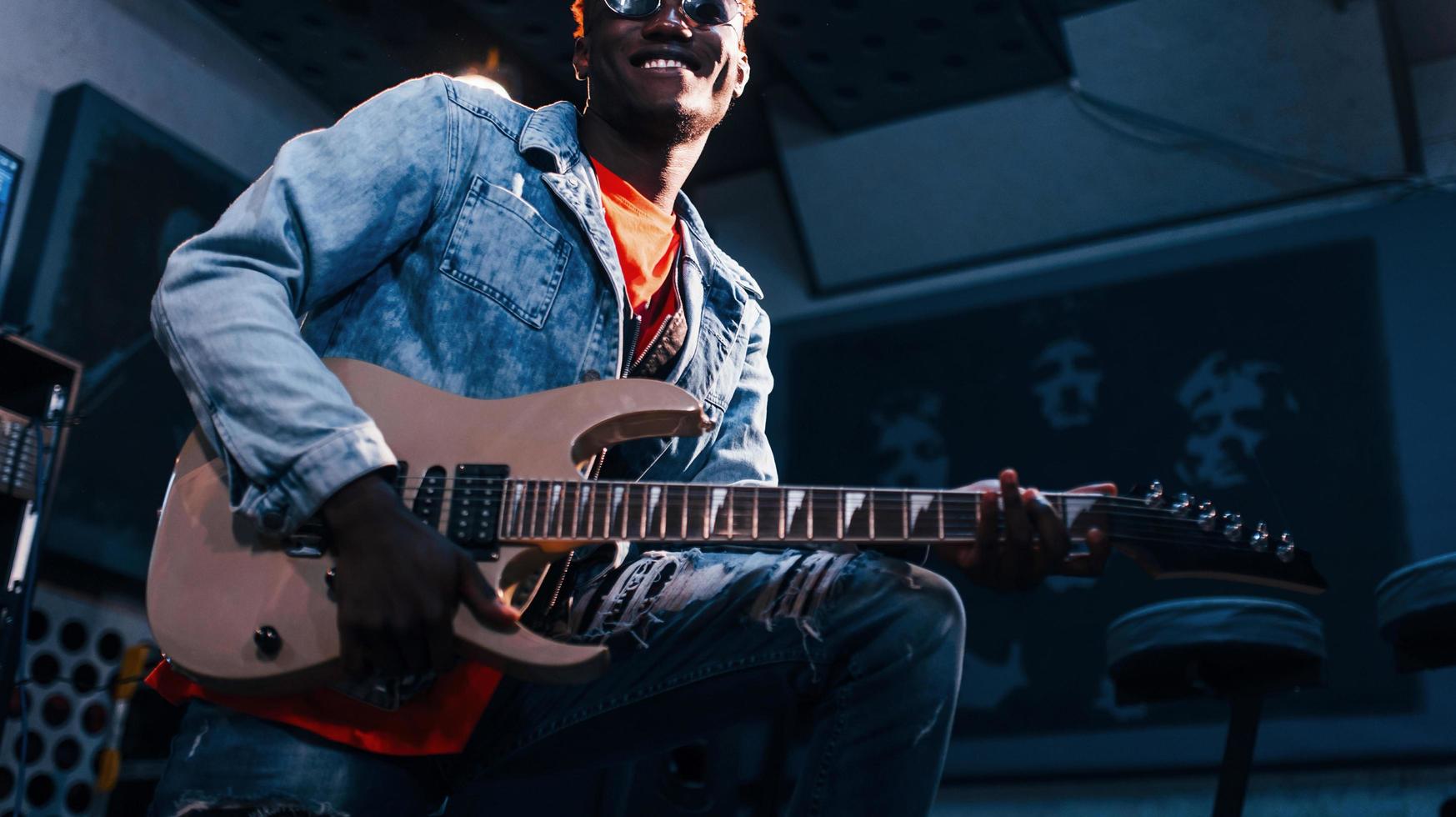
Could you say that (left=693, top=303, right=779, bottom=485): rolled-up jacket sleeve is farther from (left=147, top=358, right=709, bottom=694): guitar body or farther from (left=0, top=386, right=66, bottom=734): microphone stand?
(left=0, top=386, right=66, bottom=734): microphone stand

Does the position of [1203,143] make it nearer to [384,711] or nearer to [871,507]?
[871,507]

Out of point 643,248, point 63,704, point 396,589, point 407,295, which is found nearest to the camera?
point 396,589

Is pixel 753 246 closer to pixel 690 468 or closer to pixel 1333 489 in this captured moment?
pixel 1333 489

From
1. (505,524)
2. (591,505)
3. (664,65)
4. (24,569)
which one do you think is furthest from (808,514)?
(24,569)

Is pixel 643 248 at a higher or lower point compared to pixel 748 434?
higher

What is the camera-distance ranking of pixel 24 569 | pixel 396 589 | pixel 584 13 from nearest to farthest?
pixel 396 589
pixel 584 13
pixel 24 569

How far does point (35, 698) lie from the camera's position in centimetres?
270

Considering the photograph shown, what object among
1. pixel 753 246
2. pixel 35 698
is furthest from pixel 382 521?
pixel 753 246

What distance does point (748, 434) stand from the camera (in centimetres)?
201

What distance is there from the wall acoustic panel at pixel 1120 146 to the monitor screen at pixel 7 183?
2212mm

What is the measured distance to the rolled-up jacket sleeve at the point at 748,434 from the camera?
192cm

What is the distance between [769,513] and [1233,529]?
57cm

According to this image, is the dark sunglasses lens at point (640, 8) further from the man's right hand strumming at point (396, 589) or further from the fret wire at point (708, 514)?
the man's right hand strumming at point (396, 589)

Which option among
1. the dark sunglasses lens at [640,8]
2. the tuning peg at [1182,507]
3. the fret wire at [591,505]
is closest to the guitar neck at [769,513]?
the fret wire at [591,505]
